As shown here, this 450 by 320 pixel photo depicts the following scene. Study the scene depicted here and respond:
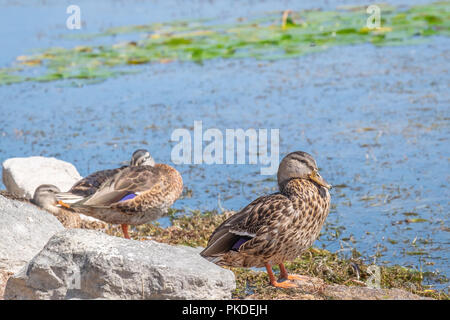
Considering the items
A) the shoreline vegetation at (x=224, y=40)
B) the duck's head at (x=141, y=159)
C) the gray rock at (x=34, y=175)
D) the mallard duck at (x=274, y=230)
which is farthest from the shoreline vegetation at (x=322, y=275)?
the shoreline vegetation at (x=224, y=40)

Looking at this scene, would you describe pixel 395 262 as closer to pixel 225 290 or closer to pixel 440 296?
pixel 440 296

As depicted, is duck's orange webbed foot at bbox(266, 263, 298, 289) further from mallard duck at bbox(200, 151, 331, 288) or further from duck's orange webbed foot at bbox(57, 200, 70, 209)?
duck's orange webbed foot at bbox(57, 200, 70, 209)

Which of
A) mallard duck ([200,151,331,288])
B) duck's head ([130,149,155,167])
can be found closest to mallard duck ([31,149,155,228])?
duck's head ([130,149,155,167])

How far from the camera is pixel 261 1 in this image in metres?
22.4

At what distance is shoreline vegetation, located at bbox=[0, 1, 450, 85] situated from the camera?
15.7 meters

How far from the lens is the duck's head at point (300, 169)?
6145 mm

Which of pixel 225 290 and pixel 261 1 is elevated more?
pixel 261 1

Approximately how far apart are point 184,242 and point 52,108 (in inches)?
259

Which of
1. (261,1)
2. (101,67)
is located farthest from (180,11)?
(101,67)

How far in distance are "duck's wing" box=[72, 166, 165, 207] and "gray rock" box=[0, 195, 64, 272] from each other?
2.33 ft

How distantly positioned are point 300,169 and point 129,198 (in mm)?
1814

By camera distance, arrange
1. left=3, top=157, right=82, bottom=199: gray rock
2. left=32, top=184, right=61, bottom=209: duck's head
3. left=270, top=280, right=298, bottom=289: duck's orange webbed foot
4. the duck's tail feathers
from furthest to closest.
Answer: left=3, top=157, right=82, bottom=199: gray rock, left=32, top=184, right=61, bottom=209: duck's head, the duck's tail feathers, left=270, top=280, right=298, bottom=289: duck's orange webbed foot

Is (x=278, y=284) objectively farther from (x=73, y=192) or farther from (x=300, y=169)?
(x=73, y=192)

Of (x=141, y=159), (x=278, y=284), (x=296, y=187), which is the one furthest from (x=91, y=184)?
(x=278, y=284)
